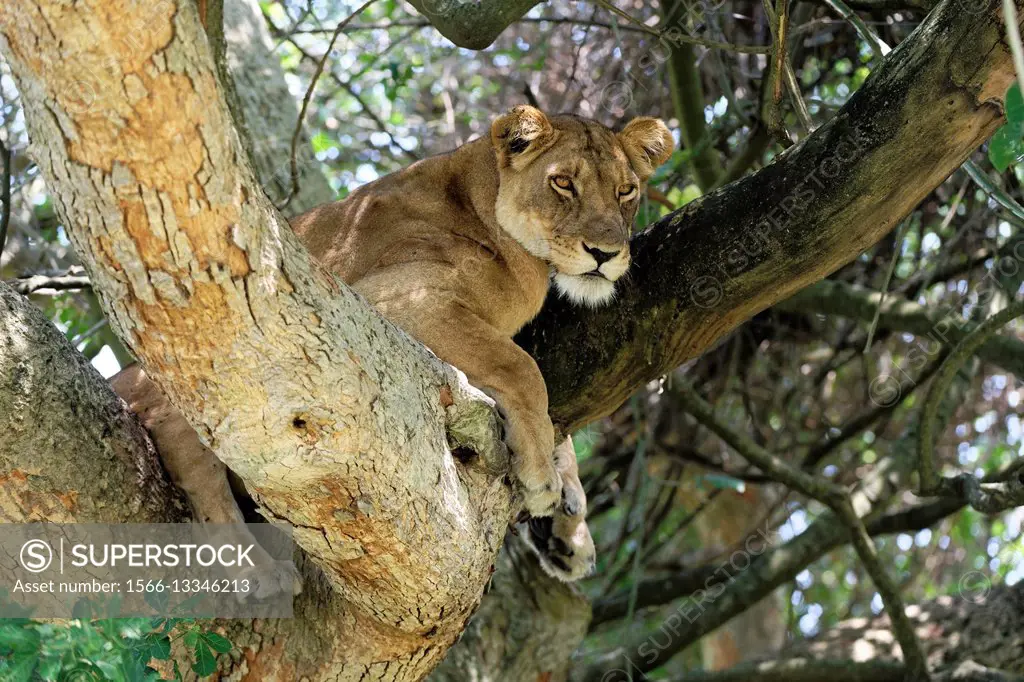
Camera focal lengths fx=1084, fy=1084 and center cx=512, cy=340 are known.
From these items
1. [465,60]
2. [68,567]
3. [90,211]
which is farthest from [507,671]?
[465,60]

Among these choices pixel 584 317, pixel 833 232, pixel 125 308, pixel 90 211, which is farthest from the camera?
pixel 584 317

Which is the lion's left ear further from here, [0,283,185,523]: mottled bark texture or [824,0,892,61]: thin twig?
[0,283,185,523]: mottled bark texture

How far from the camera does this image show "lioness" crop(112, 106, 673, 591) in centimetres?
424

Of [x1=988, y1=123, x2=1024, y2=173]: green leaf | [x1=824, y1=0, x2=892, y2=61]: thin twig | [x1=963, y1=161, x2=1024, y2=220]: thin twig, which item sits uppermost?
[x1=824, y1=0, x2=892, y2=61]: thin twig

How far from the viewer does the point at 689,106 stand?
6.68 meters

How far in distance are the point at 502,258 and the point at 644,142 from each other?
1.08 metres

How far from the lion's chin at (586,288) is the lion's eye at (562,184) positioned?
40 centimetres

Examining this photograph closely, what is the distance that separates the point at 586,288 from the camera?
4.80 m

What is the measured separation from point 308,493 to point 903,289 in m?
5.36

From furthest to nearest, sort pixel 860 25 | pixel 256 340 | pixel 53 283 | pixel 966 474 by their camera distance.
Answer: pixel 53 283 < pixel 966 474 < pixel 860 25 < pixel 256 340

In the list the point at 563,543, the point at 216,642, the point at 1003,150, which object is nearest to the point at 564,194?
the point at 563,543

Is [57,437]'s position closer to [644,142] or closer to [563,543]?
[563,543]

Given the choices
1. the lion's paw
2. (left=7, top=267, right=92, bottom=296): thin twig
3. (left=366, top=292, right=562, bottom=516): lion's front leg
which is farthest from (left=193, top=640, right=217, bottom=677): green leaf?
(left=7, top=267, right=92, bottom=296): thin twig

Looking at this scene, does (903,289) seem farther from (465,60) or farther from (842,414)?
(465,60)
